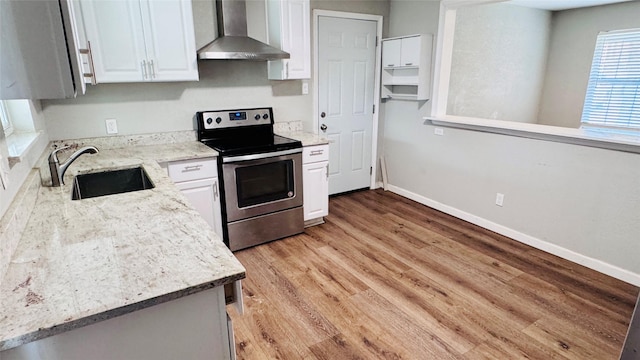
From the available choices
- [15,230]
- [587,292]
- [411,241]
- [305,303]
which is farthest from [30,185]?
[587,292]

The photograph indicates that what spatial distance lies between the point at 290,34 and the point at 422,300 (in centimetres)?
250

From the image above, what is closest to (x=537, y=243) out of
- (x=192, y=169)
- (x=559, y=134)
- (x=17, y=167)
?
(x=559, y=134)

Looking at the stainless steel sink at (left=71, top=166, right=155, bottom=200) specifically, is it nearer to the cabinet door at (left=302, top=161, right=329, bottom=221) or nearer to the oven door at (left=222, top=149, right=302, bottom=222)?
the oven door at (left=222, top=149, right=302, bottom=222)

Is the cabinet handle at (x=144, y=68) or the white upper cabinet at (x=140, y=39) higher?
the white upper cabinet at (x=140, y=39)

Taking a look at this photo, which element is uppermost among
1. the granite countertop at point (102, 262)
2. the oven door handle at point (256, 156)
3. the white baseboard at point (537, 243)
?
the granite countertop at point (102, 262)

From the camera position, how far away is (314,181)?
11.2 feet

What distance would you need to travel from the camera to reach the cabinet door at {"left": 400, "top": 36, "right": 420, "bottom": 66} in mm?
3779

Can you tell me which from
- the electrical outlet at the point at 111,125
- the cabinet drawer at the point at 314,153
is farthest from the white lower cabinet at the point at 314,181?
the electrical outlet at the point at 111,125

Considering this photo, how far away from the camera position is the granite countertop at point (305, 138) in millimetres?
3273

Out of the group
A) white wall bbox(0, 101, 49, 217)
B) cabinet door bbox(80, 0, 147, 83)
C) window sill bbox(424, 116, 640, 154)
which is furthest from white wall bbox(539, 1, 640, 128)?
white wall bbox(0, 101, 49, 217)

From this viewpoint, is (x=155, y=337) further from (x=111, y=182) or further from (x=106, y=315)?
(x=111, y=182)

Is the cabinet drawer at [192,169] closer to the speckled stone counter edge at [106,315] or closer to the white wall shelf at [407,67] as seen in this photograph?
the speckled stone counter edge at [106,315]

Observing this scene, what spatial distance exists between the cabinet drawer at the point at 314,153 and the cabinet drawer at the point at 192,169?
0.82 metres

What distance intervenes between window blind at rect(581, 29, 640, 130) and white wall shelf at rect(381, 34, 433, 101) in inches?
107
